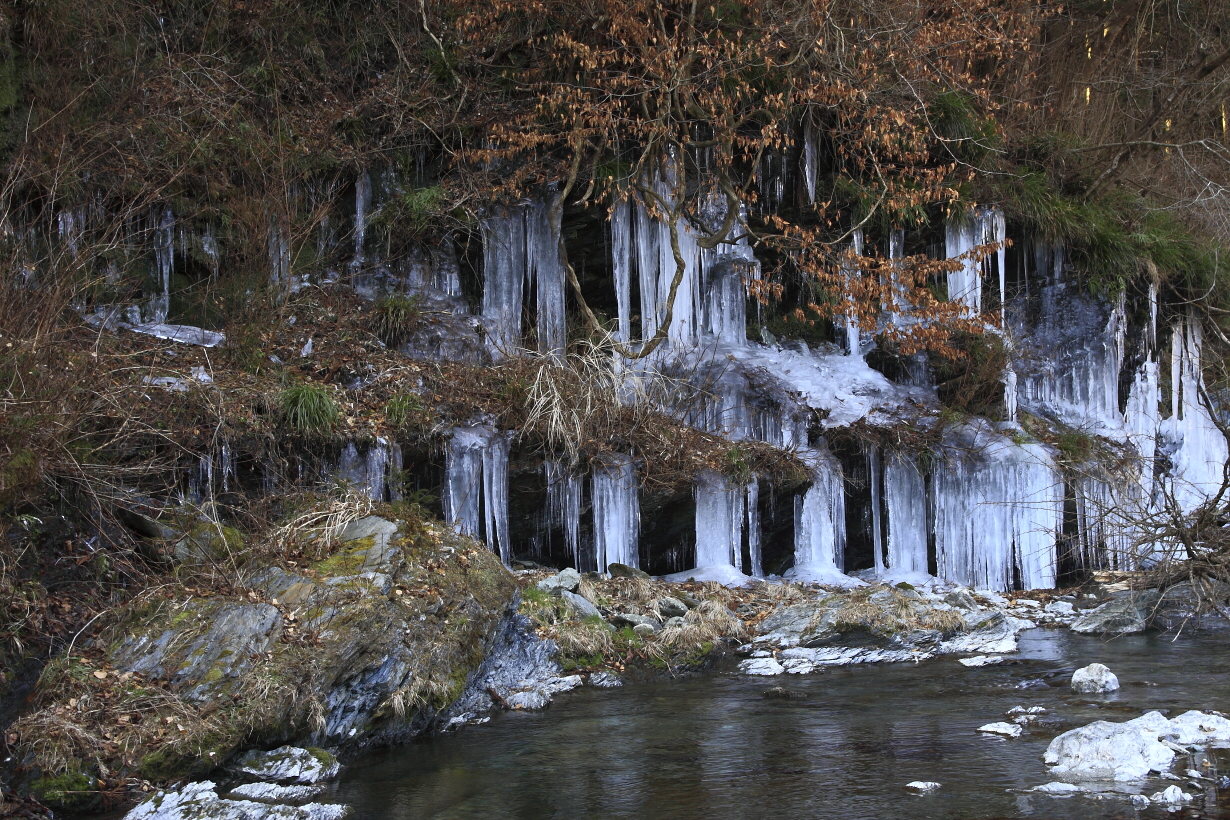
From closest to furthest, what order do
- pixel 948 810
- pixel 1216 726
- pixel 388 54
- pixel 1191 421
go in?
pixel 948 810, pixel 1216 726, pixel 388 54, pixel 1191 421

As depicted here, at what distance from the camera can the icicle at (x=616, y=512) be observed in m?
9.78

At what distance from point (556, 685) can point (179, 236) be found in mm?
6360

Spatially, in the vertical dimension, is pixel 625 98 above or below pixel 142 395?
above

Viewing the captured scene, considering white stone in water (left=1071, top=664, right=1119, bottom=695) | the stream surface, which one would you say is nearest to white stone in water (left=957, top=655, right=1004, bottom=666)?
the stream surface

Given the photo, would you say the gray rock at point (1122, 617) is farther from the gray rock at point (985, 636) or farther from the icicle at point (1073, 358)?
the icicle at point (1073, 358)

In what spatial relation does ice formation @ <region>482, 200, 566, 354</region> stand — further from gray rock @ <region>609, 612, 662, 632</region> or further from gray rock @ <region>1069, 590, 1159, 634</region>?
gray rock @ <region>1069, 590, 1159, 634</region>

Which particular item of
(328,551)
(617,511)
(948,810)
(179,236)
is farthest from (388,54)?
(948,810)

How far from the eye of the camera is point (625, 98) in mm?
11852

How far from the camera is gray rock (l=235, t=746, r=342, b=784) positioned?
4.80 meters

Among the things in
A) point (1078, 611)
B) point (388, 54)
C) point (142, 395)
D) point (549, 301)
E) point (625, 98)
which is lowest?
point (1078, 611)

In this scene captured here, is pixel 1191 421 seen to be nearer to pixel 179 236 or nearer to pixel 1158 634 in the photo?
pixel 1158 634

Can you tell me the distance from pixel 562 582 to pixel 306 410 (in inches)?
99.8

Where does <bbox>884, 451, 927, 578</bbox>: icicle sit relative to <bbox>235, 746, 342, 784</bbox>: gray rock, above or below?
above

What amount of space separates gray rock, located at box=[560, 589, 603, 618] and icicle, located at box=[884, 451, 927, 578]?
4.43 meters
